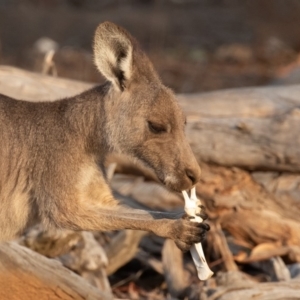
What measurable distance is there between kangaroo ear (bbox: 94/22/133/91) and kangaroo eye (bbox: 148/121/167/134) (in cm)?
33

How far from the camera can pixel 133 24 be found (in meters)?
17.9

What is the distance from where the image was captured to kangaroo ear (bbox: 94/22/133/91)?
17.7 feet

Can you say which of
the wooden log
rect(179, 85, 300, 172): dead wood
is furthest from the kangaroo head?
rect(179, 85, 300, 172): dead wood

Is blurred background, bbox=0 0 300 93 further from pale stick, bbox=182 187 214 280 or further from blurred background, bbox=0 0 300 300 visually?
pale stick, bbox=182 187 214 280

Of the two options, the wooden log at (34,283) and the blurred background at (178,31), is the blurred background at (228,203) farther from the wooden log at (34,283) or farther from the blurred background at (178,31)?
the blurred background at (178,31)

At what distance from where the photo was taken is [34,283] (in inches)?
241

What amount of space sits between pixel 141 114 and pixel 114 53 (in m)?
0.42

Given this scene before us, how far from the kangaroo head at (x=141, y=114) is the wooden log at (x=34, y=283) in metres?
1.14

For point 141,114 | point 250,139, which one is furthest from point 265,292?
point 141,114

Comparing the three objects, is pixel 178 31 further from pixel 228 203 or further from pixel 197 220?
pixel 197 220

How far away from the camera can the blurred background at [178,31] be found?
16.2m

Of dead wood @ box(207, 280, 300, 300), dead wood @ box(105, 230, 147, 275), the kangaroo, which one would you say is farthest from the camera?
dead wood @ box(105, 230, 147, 275)

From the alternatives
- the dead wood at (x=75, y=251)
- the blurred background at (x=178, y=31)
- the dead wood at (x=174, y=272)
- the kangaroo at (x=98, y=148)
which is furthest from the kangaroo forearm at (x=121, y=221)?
the blurred background at (x=178, y=31)

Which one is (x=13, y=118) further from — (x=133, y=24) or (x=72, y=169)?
(x=133, y=24)
